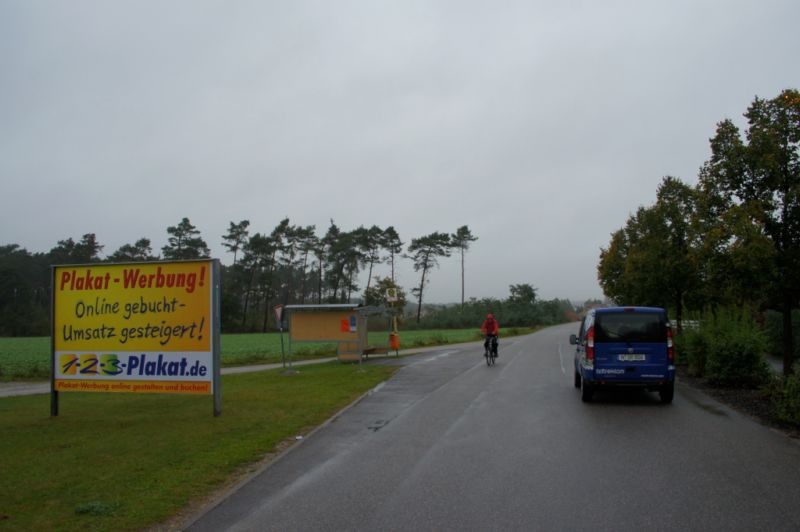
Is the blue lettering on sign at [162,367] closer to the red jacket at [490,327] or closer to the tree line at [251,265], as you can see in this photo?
the red jacket at [490,327]

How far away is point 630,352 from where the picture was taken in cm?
1220

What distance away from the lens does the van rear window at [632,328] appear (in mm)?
12289

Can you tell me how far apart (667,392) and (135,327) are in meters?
9.96

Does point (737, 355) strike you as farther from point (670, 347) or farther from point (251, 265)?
point (251, 265)

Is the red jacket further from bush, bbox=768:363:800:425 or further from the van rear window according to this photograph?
bush, bbox=768:363:800:425

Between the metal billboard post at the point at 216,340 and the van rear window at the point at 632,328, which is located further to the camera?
the van rear window at the point at 632,328

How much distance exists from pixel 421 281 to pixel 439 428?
3384 inches

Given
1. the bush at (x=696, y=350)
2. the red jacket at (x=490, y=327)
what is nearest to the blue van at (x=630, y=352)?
the bush at (x=696, y=350)

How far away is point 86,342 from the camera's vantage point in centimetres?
1197

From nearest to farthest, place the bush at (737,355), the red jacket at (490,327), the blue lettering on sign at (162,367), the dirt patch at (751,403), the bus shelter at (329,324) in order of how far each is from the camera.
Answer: the dirt patch at (751,403), the blue lettering on sign at (162,367), the bush at (737,355), the red jacket at (490,327), the bus shelter at (329,324)

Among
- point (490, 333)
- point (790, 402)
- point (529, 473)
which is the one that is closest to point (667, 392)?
point (790, 402)

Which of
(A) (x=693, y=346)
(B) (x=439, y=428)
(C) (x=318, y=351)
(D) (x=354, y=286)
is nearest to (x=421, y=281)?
(D) (x=354, y=286)

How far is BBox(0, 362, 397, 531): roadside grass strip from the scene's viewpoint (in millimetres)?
5734

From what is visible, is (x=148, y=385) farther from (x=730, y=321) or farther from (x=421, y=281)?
(x=421, y=281)
